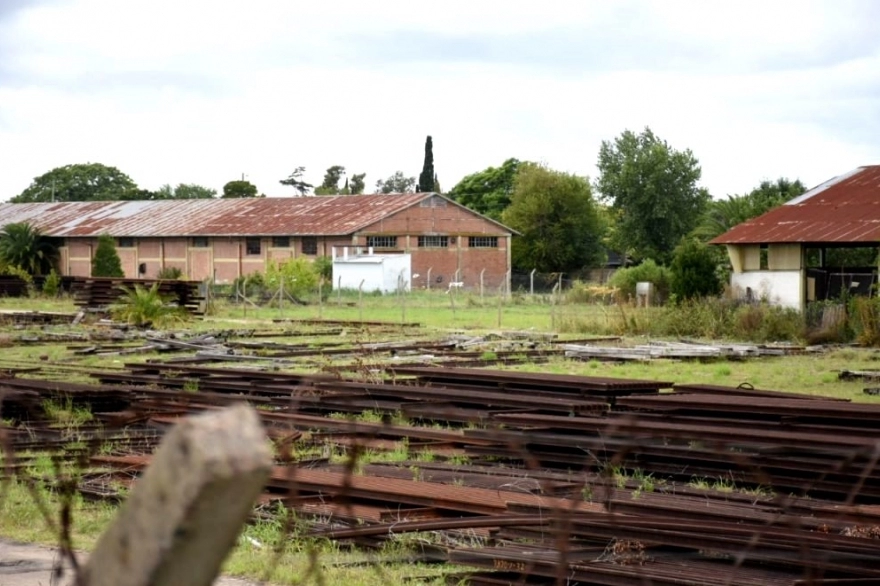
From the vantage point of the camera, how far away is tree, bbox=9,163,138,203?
118 metres

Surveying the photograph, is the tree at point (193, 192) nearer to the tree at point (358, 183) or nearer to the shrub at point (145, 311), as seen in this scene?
the tree at point (358, 183)

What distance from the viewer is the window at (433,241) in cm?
6266

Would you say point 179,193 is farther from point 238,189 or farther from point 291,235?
point 291,235

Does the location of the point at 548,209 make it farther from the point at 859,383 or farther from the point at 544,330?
the point at 859,383

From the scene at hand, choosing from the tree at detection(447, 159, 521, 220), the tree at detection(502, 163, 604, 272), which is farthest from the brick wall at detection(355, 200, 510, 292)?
the tree at detection(447, 159, 521, 220)

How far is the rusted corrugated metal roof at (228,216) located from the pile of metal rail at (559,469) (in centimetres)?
4502

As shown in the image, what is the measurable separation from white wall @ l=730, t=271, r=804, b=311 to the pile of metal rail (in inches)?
821

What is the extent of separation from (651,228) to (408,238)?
105 ft

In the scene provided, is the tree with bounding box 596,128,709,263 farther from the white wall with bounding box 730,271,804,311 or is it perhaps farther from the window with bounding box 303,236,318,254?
the white wall with bounding box 730,271,804,311

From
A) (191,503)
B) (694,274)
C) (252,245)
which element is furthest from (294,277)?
(191,503)

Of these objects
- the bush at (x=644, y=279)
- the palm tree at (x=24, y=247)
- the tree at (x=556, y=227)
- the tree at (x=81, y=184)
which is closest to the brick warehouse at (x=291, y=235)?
the palm tree at (x=24, y=247)

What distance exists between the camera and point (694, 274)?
119 feet

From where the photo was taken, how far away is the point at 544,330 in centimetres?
3366

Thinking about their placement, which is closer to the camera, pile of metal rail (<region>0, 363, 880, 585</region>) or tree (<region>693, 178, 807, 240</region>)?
pile of metal rail (<region>0, 363, 880, 585</region>)
